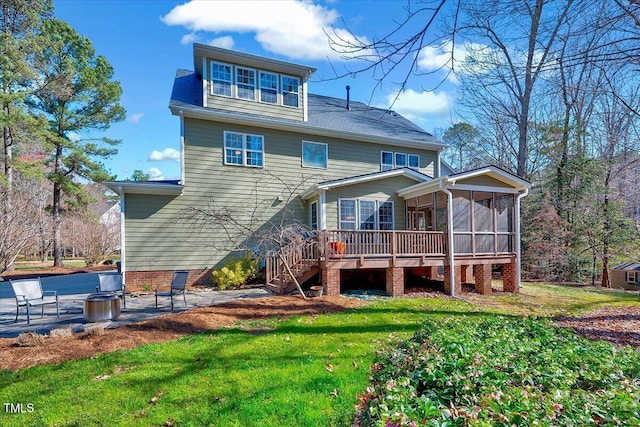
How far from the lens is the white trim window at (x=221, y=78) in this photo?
40.3 ft

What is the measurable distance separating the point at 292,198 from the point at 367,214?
3.07 metres

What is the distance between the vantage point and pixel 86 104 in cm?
2092

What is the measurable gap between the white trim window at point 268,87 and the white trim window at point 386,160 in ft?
17.3

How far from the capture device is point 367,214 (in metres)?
12.7

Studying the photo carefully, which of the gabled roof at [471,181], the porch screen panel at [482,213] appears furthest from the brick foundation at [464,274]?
the gabled roof at [471,181]

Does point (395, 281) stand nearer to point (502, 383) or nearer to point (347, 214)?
point (347, 214)

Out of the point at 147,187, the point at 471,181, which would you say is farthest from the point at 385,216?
the point at 147,187

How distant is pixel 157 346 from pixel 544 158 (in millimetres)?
Answer: 21531

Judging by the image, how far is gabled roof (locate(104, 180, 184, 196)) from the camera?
1052 cm

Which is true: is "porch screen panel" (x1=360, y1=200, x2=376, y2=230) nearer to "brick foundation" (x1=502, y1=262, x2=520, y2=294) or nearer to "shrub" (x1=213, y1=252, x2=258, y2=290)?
"shrub" (x1=213, y1=252, x2=258, y2=290)

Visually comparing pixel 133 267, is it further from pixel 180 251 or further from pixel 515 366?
pixel 515 366

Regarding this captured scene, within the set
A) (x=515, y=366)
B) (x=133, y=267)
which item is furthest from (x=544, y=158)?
(x=133, y=267)

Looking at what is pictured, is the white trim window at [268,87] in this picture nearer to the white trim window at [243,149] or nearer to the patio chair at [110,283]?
the white trim window at [243,149]

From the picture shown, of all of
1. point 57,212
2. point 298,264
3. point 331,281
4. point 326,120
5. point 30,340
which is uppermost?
point 326,120
